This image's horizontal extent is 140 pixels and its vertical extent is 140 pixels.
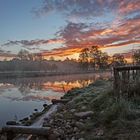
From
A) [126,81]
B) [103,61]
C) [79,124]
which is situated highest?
[103,61]

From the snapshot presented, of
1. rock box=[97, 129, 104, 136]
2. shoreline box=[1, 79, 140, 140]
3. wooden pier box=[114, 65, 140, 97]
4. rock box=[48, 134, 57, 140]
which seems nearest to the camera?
shoreline box=[1, 79, 140, 140]

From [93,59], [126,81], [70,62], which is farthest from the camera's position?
[70,62]

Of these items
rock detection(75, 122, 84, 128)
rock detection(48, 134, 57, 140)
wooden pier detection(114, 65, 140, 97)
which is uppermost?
wooden pier detection(114, 65, 140, 97)

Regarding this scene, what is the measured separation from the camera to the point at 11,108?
20359 mm

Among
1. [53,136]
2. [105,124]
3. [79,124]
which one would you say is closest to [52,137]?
[53,136]

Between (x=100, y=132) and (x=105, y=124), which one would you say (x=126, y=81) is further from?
(x=100, y=132)

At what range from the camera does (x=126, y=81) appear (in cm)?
1032

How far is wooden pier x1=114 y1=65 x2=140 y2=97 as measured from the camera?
33.4 feet

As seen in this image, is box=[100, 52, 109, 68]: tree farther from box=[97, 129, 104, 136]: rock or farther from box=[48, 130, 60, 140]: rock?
box=[97, 129, 104, 136]: rock

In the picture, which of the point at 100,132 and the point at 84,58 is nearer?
the point at 100,132

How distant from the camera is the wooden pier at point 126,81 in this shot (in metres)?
10.2

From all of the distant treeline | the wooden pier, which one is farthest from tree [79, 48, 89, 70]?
the wooden pier

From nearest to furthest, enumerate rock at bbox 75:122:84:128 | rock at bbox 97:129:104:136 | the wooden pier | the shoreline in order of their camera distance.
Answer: the shoreline → rock at bbox 97:129:104:136 → rock at bbox 75:122:84:128 → the wooden pier

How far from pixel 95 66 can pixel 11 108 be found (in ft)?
347
